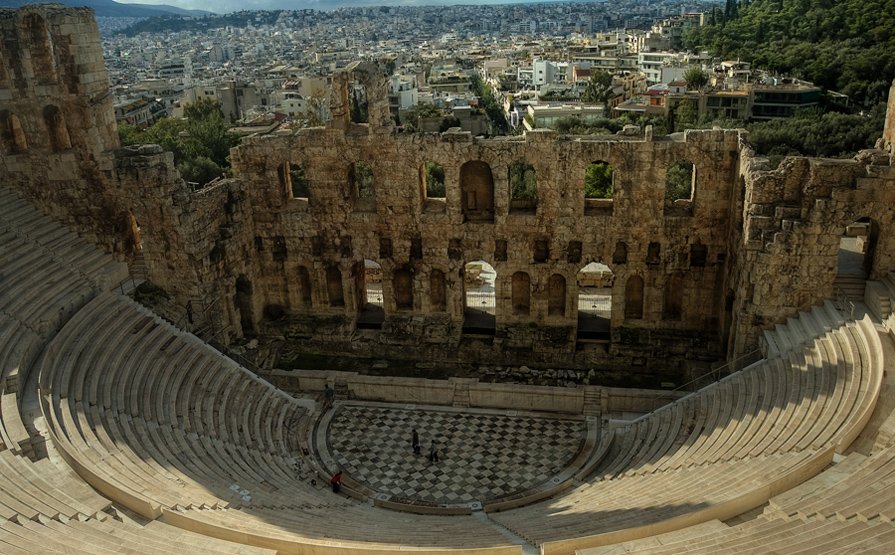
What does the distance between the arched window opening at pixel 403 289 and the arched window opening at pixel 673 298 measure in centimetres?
956

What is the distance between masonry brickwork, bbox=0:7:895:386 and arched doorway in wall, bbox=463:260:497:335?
464 millimetres

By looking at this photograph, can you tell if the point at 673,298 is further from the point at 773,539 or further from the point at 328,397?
the point at 773,539

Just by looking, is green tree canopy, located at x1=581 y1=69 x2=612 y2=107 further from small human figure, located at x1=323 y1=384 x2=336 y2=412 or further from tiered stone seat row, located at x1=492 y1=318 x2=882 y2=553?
tiered stone seat row, located at x1=492 y1=318 x2=882 y2=553

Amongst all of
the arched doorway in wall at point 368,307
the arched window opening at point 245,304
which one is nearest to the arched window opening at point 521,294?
the arched doorway in wall at point 368,307

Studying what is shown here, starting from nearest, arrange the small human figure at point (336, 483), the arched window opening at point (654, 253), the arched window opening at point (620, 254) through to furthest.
→ the small human figure at point (336, 483)
the arched window opening at point (654, 253)
the arched window opening at point (620, 254)

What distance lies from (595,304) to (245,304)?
546 inches

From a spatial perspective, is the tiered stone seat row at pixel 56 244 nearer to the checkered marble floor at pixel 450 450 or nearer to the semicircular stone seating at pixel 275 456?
the semicircular stone seating at pixel 275 456

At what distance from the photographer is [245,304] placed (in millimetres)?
29141

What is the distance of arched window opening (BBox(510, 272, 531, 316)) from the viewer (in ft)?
93.1

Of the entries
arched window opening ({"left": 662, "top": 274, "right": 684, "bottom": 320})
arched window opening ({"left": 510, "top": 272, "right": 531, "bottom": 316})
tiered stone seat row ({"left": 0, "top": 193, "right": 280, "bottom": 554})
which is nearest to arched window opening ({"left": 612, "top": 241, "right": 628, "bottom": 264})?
arched window opening ({"left": 662, "top": 274, "right": 684, "bottom": 320})

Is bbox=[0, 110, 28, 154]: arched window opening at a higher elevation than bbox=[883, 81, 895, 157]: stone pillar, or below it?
higher

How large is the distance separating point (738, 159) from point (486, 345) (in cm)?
1087

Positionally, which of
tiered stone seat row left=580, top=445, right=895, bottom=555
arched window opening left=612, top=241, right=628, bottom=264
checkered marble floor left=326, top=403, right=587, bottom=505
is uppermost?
arched window opening left=612, top=241, right=628, bottom=264

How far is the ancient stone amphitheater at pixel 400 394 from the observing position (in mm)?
15208
